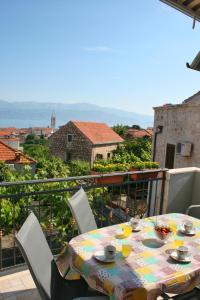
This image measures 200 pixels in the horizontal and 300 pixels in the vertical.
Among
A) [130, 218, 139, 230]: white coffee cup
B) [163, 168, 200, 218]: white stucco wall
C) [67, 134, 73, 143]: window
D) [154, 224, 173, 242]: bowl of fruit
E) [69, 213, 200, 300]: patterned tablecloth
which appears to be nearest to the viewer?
[69, 213, 200, 300]: patterned tablecloth

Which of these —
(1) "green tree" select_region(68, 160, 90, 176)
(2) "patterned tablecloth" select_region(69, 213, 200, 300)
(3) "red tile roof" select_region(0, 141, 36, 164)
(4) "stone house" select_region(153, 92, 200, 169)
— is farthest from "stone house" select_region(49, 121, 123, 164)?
(2) "patterned tablecloth" select_region(69, 213, 200, 300)

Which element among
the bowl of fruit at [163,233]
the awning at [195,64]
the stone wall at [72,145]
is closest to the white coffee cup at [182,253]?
the bowl of fruit at [163,233]

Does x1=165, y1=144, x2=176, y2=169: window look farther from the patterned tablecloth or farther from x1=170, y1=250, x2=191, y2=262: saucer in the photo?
x1=170, y1=250, x2=191, y2=262: saucer

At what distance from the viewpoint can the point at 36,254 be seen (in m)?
1.86

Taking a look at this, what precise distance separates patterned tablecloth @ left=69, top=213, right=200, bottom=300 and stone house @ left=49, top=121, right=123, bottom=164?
27.3m

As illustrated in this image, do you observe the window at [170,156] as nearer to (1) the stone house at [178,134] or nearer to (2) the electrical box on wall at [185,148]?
(1) the stone house at [178,134]

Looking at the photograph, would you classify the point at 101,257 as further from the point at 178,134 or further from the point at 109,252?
the point at 178,134

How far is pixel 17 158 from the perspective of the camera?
23.5m

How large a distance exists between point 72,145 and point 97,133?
128 inches

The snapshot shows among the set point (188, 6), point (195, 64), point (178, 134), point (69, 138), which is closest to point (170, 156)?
point (178, 134)

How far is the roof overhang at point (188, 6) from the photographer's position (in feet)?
6.47

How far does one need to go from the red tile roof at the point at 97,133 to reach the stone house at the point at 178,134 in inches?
660

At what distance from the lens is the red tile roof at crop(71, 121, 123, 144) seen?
30453mm

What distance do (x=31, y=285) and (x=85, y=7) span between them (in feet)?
26.3
